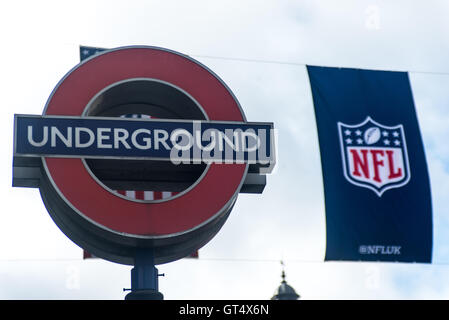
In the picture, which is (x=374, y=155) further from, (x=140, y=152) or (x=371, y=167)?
(x=140, y=152)

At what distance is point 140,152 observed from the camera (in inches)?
658

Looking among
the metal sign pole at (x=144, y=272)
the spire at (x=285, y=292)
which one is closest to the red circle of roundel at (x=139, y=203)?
the metal sign pole at (x=144, y=272)

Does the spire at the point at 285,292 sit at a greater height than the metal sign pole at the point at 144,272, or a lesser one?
greater

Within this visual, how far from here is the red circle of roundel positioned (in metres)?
15.6

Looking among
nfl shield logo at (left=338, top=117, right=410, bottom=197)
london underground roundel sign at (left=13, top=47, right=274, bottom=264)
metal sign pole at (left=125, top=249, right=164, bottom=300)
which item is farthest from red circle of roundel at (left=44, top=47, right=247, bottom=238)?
nfl shield logo at (left=338, top=117, right=410, bottom=197)

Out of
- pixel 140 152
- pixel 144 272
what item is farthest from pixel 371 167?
pixel 144 272

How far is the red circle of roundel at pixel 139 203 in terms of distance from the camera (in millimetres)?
15633

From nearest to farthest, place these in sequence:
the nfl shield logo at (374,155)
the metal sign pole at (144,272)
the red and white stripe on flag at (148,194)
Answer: the metal sign pole at (144,272) < the nfl shield logo at (374,155) < the red and white stripe on flag at (148,194)

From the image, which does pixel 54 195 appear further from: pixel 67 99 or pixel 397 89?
pixel 397 89

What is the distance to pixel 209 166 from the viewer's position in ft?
54.1

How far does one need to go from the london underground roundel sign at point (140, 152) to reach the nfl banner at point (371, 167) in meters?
1.28

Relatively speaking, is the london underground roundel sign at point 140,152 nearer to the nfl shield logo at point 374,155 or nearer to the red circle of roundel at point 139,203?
A: the red circle of roundel at point 139,203

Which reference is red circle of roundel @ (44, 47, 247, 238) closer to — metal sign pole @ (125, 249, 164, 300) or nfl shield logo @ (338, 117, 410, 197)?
metal sign pole @ (125, 249, 164, 300)
